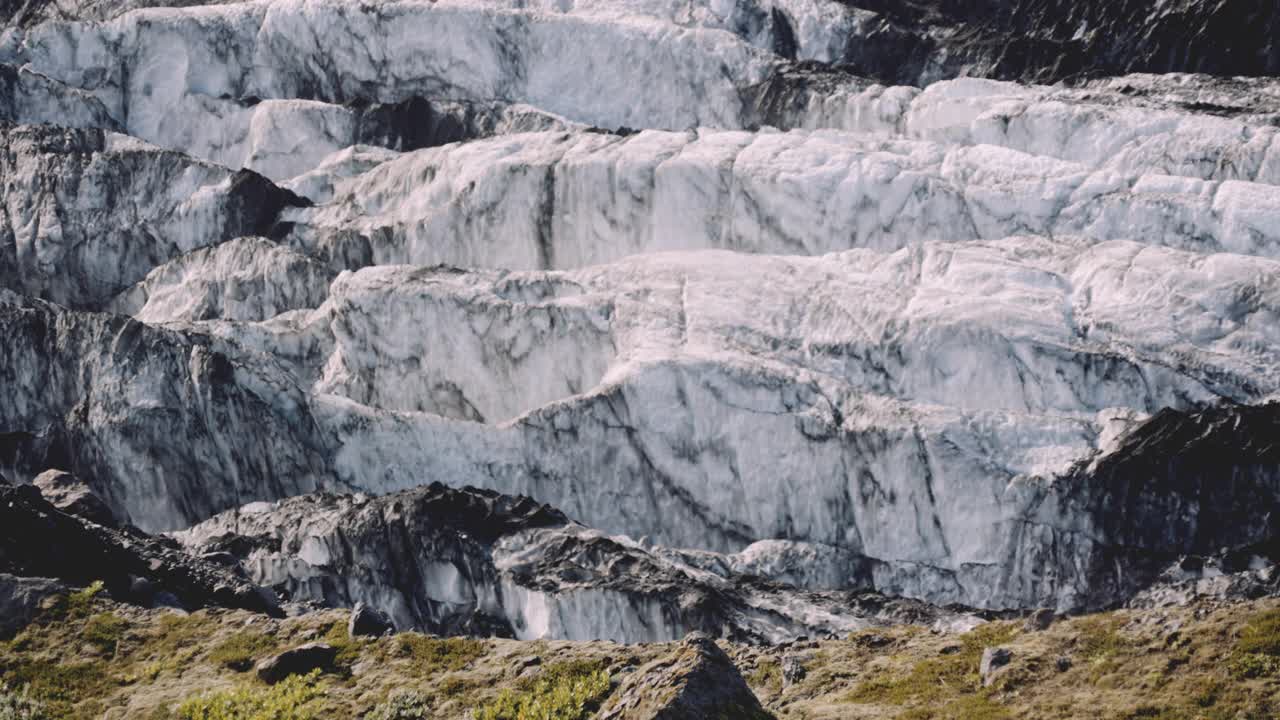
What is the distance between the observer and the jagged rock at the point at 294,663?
43750 mm

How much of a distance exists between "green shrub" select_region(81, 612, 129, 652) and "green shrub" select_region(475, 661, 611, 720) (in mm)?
11825

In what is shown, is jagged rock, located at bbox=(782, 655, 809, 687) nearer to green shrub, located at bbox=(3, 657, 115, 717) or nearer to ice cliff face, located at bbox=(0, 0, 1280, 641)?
green shrub, located at bbox=(3, 657, 115, 717)

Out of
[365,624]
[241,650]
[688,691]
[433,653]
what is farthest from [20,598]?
[688,691]

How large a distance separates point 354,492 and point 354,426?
3.06 meters

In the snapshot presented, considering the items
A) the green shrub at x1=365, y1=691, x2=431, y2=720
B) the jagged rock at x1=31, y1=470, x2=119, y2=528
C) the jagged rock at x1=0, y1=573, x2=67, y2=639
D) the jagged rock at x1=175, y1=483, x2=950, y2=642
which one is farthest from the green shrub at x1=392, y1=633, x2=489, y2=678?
the jagged rock at x1=175, y1=483, x2=950, y2=642

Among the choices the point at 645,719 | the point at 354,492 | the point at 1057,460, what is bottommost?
the point at 354,492

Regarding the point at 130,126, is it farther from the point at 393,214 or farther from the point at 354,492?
the point at 354,492

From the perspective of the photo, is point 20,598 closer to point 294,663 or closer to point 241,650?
point 241,650

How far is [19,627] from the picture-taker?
47812 mm

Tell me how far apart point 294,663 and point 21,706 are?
6321 mm

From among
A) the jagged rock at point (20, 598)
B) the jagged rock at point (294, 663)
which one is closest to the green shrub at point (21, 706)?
the jagged rock at point (20, 598)

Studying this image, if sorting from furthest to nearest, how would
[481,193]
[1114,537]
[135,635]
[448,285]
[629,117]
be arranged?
[629,117]
[481,193]
[448,285]
[1114,537]
[135,635]

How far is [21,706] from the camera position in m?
43.5

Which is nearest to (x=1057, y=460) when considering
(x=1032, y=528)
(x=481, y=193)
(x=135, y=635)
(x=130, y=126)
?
(x=1032, y=528)
